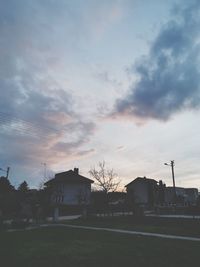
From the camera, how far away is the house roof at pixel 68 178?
60.7 metres

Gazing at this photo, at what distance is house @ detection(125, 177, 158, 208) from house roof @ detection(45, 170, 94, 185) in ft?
63.6

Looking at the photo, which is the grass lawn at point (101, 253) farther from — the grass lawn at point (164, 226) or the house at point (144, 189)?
the house at point (144, 189)

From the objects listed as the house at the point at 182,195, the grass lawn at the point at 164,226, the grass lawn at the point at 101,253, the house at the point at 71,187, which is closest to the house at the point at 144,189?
the house at the point at 182,195

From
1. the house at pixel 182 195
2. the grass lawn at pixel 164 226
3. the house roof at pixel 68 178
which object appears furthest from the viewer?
the house at pixel 182 195

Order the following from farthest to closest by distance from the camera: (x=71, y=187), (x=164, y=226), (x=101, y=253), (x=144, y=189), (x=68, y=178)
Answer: (x=144, y=189)
(x=71, y=187)
(x=68, y=178)
(x=164, y=226)
(x=101, y=253)

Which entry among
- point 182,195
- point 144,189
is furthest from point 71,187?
point 182,195

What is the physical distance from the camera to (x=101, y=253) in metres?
11.9

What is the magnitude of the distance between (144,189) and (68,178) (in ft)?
84.7

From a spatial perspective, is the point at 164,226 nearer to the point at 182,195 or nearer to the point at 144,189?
the point at 144,189

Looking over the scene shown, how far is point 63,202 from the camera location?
197 feet

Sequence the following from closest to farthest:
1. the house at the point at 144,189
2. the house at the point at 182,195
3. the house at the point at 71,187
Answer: the house at the point at 71,187 → the house at the point at 144,189 → the house at the point at 182,195

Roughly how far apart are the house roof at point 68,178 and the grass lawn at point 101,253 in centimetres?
4567

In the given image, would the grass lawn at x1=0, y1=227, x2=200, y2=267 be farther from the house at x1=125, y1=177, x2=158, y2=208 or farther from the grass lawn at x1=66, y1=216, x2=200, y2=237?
the house at x1=125, y1=177, x2=158, y2=208

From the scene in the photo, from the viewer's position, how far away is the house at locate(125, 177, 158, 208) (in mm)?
75875
